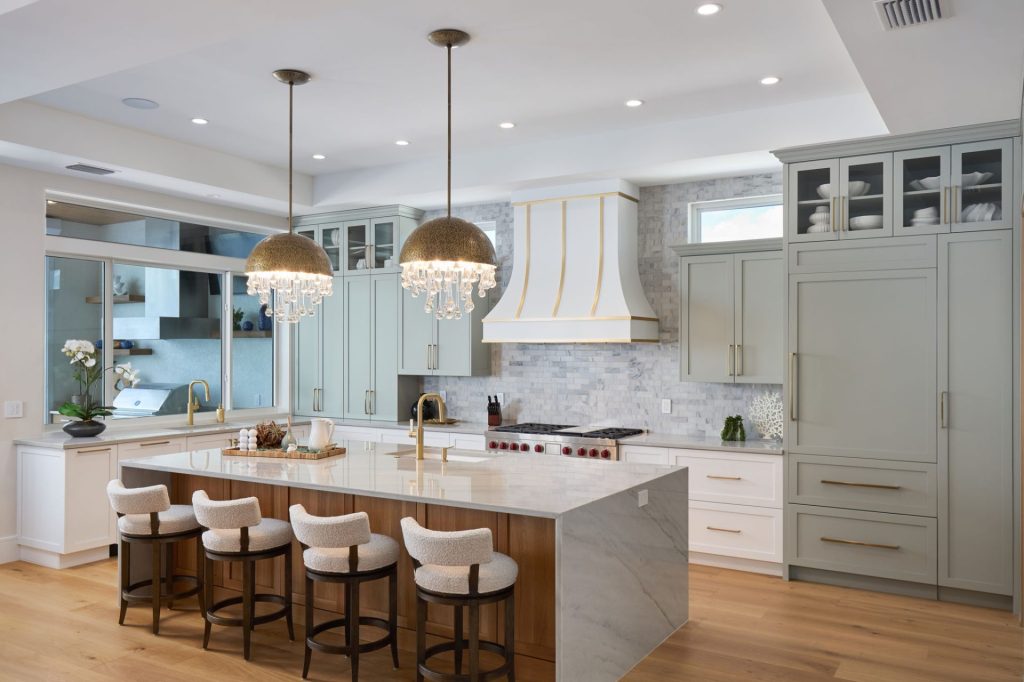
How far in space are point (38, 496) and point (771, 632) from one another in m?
4.90

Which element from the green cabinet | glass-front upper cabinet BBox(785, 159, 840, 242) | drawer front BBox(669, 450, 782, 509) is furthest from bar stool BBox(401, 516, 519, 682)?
the green cabinet

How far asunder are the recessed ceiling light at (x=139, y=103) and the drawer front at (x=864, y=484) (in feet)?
15.7

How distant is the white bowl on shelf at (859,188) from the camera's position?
189 inches

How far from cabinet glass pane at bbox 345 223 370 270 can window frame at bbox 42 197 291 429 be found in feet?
2.94

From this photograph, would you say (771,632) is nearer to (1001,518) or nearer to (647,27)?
(1001,518)

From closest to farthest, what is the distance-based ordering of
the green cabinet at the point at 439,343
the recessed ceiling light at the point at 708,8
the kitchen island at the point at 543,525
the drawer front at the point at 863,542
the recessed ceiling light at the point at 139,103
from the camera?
1. the kitchen island at the point at 543,525
2. the recessed ceiling light at the point at 708,8
3. the drawer front at the point at 863,542
4. the recessed ceiling light at the point at 139,103
5. the green cabinet at the point at 439,343

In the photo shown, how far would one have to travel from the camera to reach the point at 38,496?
5281 millimetres

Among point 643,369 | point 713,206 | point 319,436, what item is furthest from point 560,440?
point 713,206

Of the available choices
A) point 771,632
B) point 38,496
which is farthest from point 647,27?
point 38,496

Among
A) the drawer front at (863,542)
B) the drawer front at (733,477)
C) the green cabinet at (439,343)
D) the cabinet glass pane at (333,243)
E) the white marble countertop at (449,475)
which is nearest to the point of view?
the white marble countertop at (449,475)

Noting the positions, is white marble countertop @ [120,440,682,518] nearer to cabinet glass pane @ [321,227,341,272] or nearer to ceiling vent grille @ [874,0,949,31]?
ceiling vent grille @ [874,0,949,31]

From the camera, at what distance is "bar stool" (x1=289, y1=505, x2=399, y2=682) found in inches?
127

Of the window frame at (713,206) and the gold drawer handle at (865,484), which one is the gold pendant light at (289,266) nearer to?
the window frame at (713,206)

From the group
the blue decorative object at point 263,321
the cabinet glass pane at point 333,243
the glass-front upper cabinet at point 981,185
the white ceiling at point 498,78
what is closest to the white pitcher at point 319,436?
the white ceiling at point 498,78
